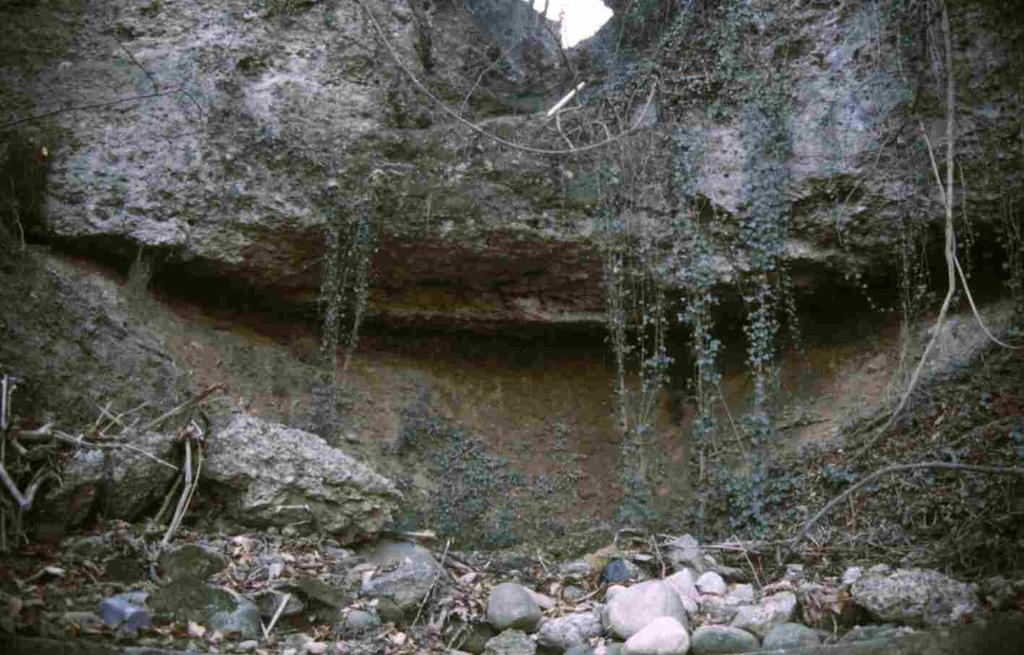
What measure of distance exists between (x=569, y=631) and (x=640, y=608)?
0.34 metres

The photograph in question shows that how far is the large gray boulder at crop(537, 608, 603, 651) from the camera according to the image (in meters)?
3.68

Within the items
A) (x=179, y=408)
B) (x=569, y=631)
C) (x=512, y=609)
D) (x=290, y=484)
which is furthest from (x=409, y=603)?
(x=179, y=408)

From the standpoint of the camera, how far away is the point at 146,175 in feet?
17.8

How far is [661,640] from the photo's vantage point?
3398 millimetres

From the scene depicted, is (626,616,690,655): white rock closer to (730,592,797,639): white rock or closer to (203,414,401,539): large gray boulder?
(730,592,797,639): white rock

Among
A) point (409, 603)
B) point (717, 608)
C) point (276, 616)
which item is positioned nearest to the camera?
point (276, 616)

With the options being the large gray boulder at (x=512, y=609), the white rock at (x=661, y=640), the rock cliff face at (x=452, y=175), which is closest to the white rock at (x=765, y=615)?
the white rock at (x=661, y=640)

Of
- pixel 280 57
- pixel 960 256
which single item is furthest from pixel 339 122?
pixel 960 256

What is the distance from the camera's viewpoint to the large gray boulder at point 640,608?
3.64 metres

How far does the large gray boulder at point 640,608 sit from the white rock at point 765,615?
0.85 feet

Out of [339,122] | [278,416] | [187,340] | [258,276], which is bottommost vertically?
[278,416]

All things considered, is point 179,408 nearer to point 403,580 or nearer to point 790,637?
point 403,580

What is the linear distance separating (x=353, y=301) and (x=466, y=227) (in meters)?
1.02

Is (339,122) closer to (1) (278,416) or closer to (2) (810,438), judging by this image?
(1) (278,416)
